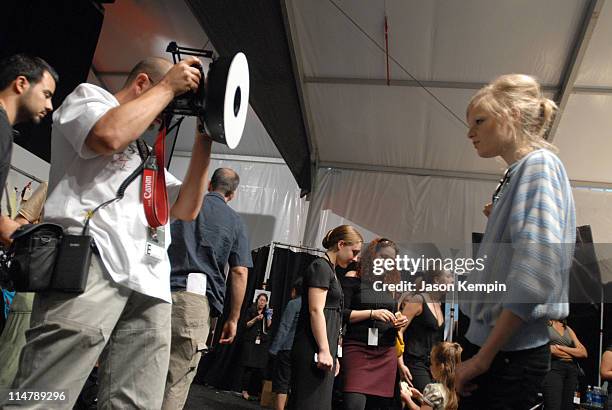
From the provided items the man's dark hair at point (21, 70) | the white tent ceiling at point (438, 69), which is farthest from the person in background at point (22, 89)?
the white tent ceiling at point (438, 69)

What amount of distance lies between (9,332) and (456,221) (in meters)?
5.55

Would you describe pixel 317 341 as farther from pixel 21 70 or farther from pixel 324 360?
pixel 21 70

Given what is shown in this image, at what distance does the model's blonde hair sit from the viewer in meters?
1.14

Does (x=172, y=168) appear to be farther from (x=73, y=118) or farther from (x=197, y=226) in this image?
(x=73, y=118)

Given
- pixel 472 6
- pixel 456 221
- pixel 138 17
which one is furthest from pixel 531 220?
pixel 456 221

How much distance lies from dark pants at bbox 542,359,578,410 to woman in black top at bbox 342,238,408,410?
1799 millimetres

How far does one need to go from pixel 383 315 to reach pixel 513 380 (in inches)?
67.6

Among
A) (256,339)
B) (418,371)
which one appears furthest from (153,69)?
(256,339)

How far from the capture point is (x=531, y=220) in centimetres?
98

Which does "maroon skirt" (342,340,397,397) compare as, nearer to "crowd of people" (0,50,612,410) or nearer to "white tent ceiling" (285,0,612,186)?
"crowd of people" (0,50,612,410)

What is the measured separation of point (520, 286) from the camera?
950 millimetres

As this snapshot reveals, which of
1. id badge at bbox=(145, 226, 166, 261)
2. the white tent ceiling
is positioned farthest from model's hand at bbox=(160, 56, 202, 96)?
the white tent ceiling

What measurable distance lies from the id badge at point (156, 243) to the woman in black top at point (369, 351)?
156 centimetres

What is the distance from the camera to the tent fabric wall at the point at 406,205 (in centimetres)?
650
